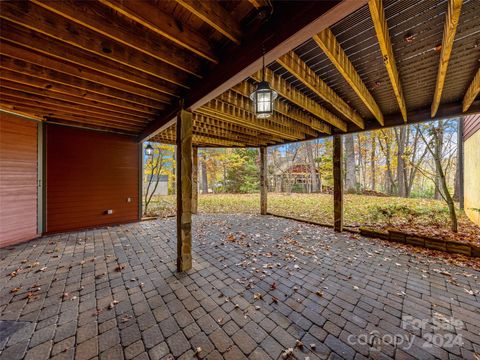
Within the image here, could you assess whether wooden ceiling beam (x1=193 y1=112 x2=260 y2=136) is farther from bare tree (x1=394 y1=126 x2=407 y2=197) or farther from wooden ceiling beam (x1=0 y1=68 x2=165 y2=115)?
bare tree (x1=394 y1=126 x2=407 y2=197)

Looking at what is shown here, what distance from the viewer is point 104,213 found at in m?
5.43

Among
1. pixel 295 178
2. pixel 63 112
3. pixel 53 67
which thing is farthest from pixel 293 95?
pixel 295 178

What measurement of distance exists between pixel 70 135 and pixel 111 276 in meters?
4.26

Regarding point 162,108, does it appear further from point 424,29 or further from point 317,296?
point 317,296

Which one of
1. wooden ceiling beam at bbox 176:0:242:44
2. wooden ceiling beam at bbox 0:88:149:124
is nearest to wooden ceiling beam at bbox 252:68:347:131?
wooden ceiling beam at bbox 176:0:242:44

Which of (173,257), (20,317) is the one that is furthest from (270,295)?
(20,317)

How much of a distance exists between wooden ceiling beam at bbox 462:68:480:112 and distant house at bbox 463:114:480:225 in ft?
9.25

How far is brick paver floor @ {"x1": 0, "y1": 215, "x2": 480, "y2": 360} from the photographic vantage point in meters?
1.63

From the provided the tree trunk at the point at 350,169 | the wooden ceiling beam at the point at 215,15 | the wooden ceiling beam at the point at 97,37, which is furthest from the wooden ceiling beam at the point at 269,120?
the tree trunk at the point at 350,169

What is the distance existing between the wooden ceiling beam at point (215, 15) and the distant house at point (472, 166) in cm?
656

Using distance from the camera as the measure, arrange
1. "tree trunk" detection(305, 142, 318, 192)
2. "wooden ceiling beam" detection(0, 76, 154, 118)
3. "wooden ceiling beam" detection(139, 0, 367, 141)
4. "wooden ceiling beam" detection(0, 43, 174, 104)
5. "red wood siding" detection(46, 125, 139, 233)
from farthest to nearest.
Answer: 1. "tree trunk" detection(305, 142, 318, 192)
2. "red wood siding" detection(46, 125, 139, 233)
3. "wooden ceiling beam" detection(0, 76, 154, 118)
4. "wooden ceiling beam" detection(0, 43, 174, 104)
5. "wooden ceiling beam" detection(139, 0, 367, 141)

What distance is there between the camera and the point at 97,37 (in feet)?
6.26

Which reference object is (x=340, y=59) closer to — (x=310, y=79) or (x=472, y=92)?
(x=310, y=79)

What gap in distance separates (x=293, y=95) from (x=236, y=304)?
3169 millimetres
